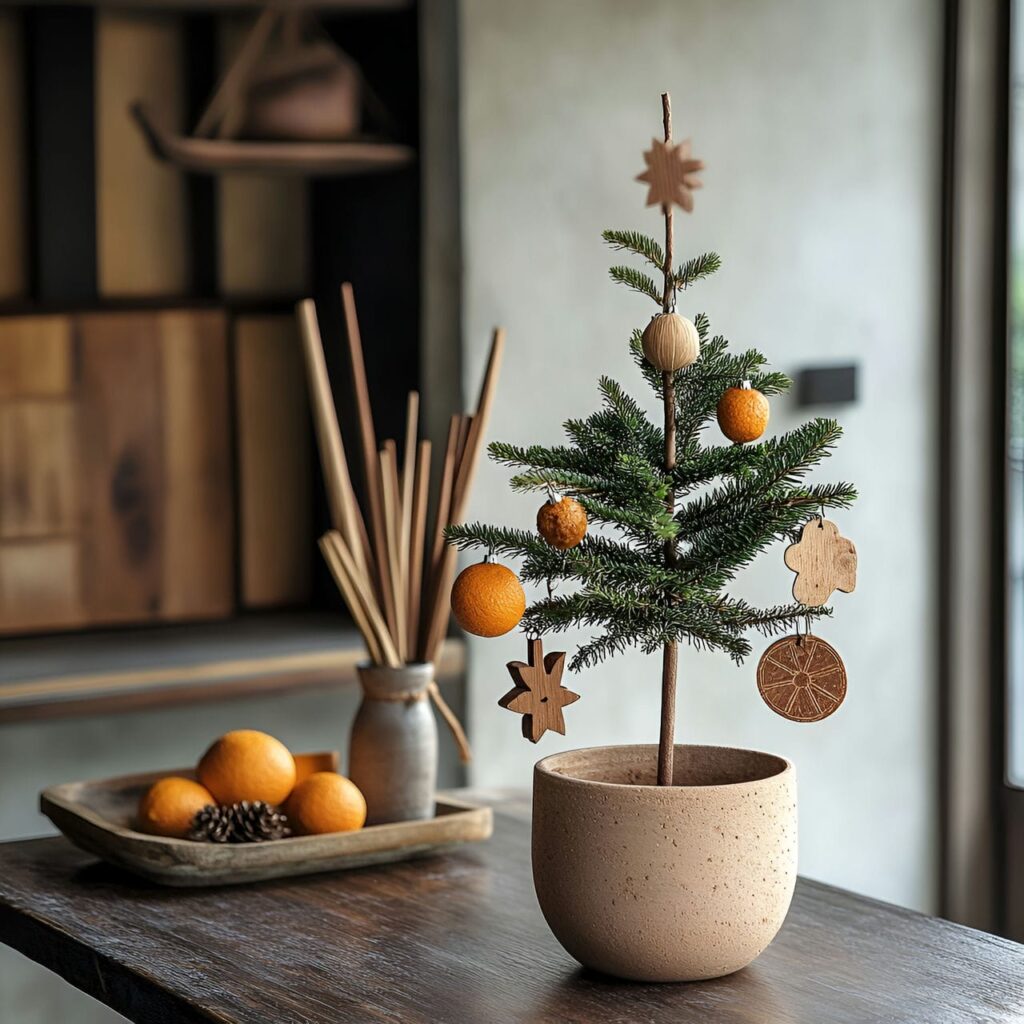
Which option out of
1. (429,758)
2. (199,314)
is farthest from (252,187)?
(429,758)

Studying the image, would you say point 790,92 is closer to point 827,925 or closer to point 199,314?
point 199,314

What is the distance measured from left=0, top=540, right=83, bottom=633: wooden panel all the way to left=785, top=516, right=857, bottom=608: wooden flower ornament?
1.58 metres

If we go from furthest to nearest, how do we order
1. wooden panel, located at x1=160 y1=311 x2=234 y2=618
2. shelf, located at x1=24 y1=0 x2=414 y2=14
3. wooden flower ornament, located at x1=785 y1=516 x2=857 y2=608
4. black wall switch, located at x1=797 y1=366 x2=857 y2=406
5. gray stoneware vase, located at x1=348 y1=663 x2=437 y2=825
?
black wall switch, located at x1=797 y1=366 x2=857 y2=406 → wooden panel, located at x1=160 y1=311 x2=234 y2=618 → shelf, located at x1=24 y1=0 x2=414 y2=14 → gray stoneware vase, located at x1=348 y1=663 x2=437 y2=825 → wooden flower ornament, located at x1=785 y1=516 x2=857 y2=608

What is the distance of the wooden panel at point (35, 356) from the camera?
2.38 meters

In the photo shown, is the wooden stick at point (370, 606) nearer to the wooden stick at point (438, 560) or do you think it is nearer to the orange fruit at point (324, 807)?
the wooden stick at point (438, 560)

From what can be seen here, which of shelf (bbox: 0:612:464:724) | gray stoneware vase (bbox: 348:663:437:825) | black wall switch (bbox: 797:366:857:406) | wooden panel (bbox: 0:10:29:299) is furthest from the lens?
black wall switch (bbox: 797:366:857:406)

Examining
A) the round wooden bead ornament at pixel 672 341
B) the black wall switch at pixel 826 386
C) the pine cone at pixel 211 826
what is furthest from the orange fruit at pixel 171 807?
the black wall switch at pixel 826 386

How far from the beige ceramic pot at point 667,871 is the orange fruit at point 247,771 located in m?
0.42

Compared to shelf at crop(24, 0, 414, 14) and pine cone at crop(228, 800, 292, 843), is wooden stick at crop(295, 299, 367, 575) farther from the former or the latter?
shelf at crop(24, 0, 414, 14)

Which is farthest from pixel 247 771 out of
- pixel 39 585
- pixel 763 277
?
pixel 763 277

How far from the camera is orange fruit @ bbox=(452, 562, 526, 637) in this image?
117 centimetres

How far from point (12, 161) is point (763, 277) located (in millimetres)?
1191

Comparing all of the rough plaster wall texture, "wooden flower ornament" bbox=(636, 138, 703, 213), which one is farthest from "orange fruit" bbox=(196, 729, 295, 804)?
the rough plaster wall texture

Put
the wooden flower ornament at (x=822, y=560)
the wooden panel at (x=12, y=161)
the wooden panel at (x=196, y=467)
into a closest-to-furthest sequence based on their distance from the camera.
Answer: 1. the wooden flower ornament at (x=822, y=560)
2. the wooden panel at (x=12, y=161)
3. the wooden panel at (x=196, y=467)
